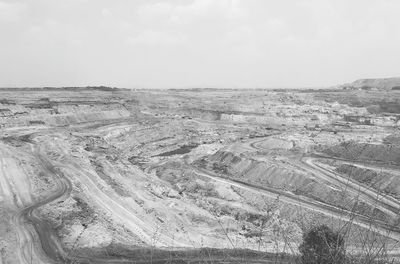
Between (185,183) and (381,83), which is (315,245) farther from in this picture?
(381,83)

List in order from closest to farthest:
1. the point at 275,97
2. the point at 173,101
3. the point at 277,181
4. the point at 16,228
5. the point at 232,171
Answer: the point at 16,228 < the point at 277,181 < the point at 232,171 < the point at 173,101 < the point at 275,97

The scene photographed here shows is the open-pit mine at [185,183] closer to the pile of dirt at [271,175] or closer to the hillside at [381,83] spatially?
the pile of dirt at [271,175]

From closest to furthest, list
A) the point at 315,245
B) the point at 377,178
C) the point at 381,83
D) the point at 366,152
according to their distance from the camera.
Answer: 1. the point at 315,245
2. the point at 377,178
3. the point at 366,152
4. the point at 381,83

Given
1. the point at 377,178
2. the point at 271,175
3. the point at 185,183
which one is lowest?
the point at 185,183

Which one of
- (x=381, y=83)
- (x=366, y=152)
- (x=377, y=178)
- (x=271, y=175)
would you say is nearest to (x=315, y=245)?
(x=377, y=178)

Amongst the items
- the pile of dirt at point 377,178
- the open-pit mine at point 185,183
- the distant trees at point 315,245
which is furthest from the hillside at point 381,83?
the distant trees at point 315,245

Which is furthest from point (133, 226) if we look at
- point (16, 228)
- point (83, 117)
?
point (83, 117)

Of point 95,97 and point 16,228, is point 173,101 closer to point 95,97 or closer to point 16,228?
point 95,97

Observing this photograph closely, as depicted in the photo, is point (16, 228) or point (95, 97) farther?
point (95, 97)
